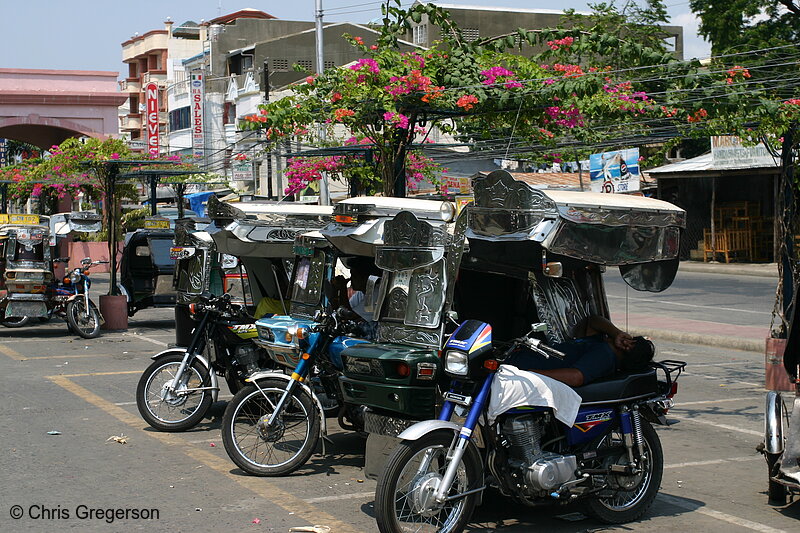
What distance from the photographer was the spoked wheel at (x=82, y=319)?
59.0ft

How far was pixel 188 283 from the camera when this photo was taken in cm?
1141

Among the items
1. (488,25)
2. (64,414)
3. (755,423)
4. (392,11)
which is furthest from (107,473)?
(488,25)

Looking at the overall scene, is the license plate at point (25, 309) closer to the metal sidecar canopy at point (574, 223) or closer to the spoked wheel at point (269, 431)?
the spoked wheel at point (269, 431)

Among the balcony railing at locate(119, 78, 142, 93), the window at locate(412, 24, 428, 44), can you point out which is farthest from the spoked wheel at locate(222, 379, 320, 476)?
the balcony railing at locate(119, 78, 142, 93)

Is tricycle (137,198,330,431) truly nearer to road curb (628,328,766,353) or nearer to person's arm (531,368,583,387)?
person's arm (531,368,583,387)

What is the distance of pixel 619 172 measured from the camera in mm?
32500

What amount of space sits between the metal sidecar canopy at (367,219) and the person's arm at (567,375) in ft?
6.16

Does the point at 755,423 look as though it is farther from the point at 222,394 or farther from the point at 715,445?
the point at 222,394

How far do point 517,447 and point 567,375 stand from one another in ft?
2.35

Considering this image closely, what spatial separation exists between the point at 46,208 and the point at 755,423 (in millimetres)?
46881

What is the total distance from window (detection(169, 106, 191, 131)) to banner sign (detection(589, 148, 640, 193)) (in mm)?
38991

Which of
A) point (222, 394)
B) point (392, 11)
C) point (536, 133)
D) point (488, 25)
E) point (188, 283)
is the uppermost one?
point (488, 25)

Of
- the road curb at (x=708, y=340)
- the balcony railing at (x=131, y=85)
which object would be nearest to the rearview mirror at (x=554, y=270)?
the road curb at (x=708, y=340)

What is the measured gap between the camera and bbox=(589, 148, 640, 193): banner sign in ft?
103
